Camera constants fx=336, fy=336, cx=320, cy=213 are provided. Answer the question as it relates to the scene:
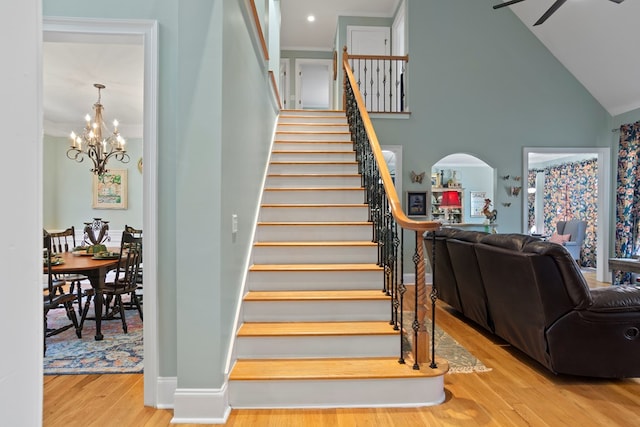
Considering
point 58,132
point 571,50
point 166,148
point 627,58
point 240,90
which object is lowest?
point 166,148

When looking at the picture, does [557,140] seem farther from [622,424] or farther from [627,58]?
[622,424]

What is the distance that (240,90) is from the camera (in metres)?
2.45

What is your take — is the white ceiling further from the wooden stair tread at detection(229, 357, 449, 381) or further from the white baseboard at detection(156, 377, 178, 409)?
the wooden stair tread at detection(229, 357, 449, 381)

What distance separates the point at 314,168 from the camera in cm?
418

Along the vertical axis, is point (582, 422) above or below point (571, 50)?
below

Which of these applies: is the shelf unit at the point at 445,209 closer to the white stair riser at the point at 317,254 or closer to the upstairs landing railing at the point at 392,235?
the upstairs landing railing at the point at 392,235

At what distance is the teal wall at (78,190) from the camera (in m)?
6.75

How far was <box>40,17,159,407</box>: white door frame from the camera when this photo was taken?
2.04m

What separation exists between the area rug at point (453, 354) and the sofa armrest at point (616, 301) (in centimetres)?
85

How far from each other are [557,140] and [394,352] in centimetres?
538

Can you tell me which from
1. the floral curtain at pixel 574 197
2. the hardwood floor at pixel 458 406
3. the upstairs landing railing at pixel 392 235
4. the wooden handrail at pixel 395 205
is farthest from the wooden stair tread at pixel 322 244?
the floral curtain at pixel 574 197

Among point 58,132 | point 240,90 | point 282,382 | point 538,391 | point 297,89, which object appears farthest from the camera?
point 297,89

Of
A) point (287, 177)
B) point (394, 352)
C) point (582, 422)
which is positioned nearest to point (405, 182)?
point (287, 177)

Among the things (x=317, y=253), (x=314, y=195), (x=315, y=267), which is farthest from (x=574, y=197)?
(x=315, y=267)
